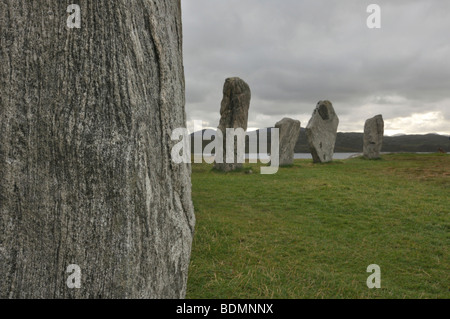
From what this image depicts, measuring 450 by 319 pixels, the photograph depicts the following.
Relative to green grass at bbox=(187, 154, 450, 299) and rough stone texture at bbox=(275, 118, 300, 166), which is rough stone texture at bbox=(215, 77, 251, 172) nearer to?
rough stone texture at bbox=(275, 118, 300, 166)

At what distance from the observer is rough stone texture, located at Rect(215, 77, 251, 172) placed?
15.9 metres

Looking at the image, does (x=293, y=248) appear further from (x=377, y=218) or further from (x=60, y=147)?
(x=60, y=147)

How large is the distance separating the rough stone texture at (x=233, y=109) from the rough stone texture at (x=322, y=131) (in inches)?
215

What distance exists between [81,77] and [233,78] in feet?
45.2

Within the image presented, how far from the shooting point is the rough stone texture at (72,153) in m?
2.83

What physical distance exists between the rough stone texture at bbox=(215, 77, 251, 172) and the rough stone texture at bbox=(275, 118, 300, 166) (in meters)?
2.90

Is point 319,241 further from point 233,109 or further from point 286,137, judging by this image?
point 286,137

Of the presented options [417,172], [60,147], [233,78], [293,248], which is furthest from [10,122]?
[417,172]

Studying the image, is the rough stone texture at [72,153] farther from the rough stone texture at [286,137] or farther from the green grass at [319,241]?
the rough stone texture at [286,137]

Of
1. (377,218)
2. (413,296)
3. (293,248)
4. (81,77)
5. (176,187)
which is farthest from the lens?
(377,218)

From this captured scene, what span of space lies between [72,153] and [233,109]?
44.0 ft

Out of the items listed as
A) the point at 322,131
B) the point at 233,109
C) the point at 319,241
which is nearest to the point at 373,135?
the point at 322,131

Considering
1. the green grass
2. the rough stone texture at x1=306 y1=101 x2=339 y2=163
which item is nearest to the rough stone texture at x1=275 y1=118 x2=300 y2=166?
the rough stone texture at x1=306 y1=101 x2=339 y2=163
